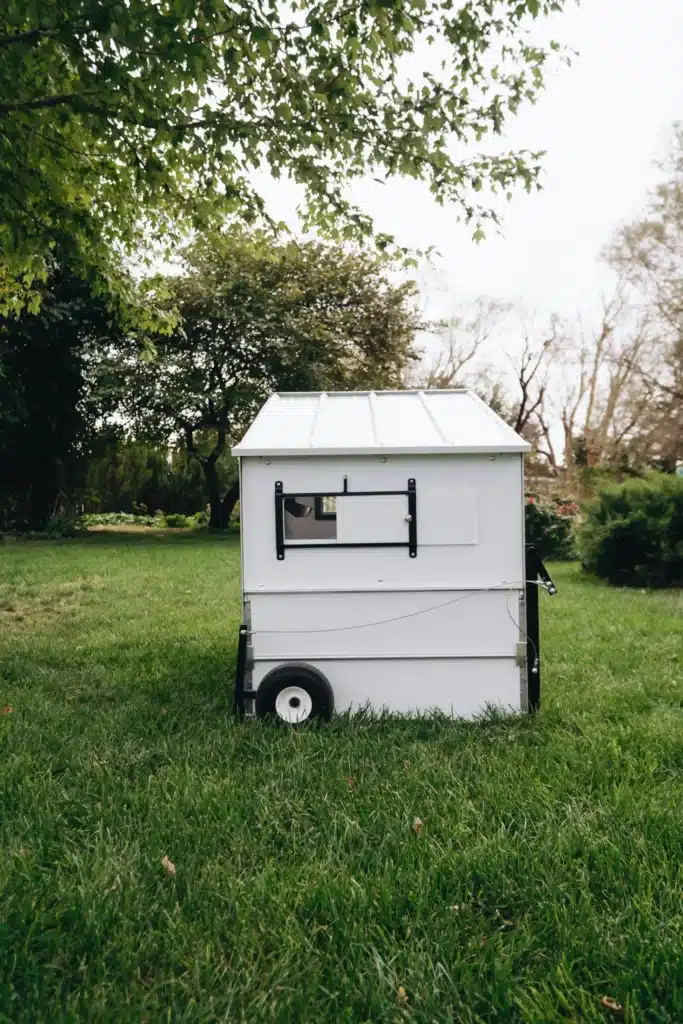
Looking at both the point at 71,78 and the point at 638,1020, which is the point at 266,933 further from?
the point at 71,78

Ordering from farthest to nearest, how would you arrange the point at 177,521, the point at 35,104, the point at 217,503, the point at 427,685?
1. the point at 177,521
2. the point at 217,503
3. the point at 35,104
4. the point at 427,685

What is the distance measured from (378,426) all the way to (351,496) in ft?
1.99

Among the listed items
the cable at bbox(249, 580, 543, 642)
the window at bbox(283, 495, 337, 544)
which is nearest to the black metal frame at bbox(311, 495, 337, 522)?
the window at bbox(283, 495, 337, 544)

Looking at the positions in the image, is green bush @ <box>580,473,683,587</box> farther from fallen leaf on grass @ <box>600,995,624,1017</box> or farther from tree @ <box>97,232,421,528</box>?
tree @ <box>97,232,421,528</box>

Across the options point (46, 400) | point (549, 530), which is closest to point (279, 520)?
point (549, 530)

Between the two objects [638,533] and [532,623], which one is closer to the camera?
[532,623]

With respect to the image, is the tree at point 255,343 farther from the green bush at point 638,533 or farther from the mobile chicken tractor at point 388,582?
the mobile chicken tractor at point 388,582

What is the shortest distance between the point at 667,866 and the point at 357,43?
5.76 meters

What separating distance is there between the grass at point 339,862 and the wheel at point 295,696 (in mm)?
140

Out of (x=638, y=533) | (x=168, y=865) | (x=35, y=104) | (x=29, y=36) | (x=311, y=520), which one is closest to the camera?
(x=168, y=865)

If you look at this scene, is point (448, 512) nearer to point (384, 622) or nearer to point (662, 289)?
point (384, 622)

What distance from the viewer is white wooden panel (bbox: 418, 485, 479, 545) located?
13.5ft

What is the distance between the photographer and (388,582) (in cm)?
412

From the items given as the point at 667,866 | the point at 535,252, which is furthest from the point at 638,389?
the point at 667,866
